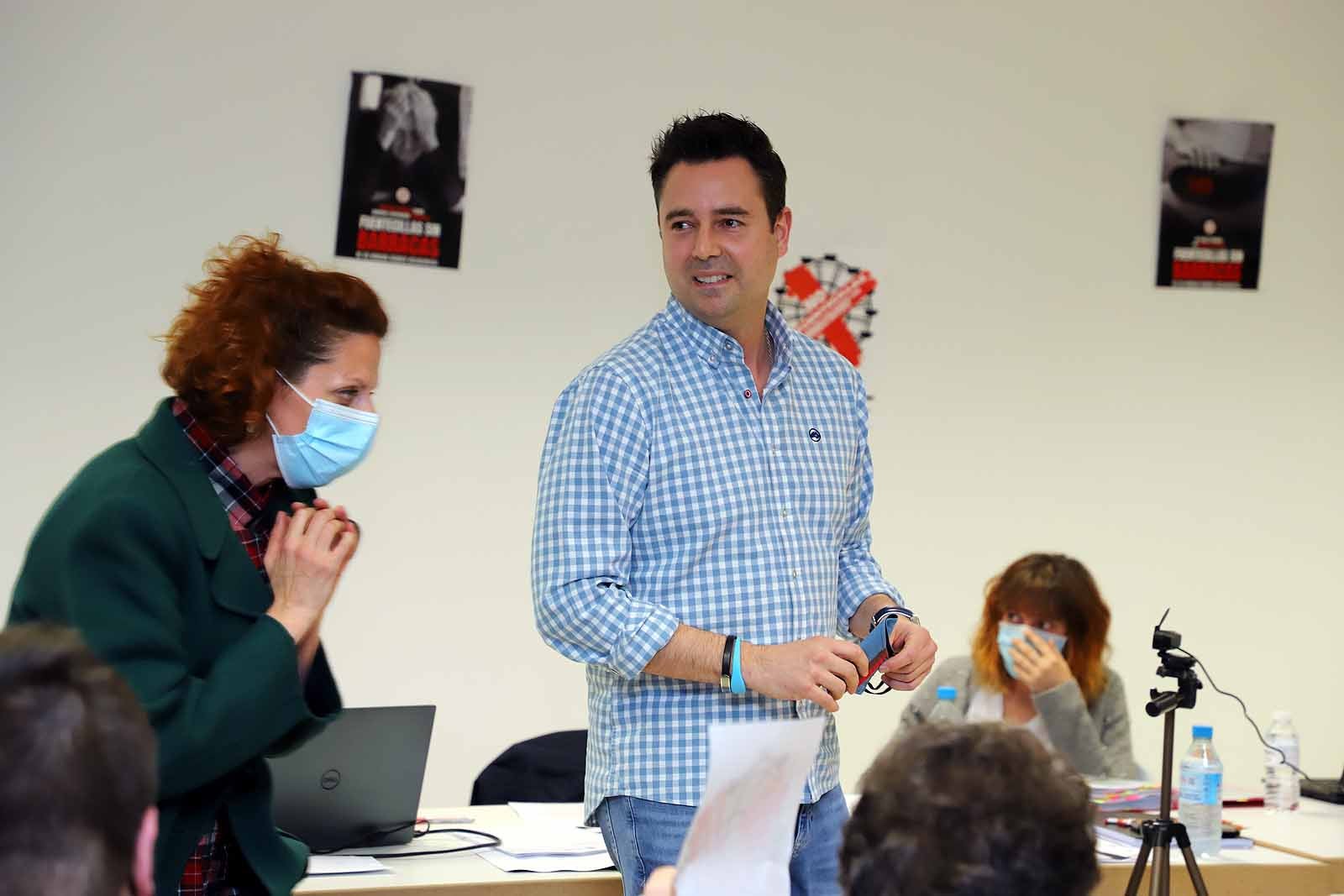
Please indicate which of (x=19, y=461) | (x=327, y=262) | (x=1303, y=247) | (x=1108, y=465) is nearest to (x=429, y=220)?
(x=327, y=262)

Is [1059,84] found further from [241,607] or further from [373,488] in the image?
[241,607]

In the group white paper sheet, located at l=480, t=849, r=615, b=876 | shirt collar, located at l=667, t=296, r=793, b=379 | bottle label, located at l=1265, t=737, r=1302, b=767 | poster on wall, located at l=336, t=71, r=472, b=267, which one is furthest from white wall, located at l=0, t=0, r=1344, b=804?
shirt collar, located at l=667, t=296, r=793, b=379

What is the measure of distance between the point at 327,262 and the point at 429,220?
0.33 m

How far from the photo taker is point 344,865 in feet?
8.52

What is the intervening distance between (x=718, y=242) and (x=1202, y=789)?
5.67ft

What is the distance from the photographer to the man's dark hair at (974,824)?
1.05m

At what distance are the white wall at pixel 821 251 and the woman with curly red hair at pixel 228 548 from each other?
2356 millimetres

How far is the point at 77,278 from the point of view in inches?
156

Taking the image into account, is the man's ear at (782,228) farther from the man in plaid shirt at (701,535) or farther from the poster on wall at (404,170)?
the poster on wall at (404,170)

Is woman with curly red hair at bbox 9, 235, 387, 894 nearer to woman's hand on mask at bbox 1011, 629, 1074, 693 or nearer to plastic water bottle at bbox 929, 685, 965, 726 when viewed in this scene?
plastic water bottle at bbox 929, 685, 965, 726

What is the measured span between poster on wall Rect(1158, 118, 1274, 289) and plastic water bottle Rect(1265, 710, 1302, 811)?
1.82 m

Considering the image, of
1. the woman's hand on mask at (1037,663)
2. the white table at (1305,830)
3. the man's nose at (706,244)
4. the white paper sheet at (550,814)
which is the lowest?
the white paper sheet at (550,814)

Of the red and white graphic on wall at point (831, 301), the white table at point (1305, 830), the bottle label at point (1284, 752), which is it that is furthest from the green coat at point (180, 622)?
the red and white graphic on wall at point (831, 301)

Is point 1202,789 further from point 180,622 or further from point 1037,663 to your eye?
point 180,622
